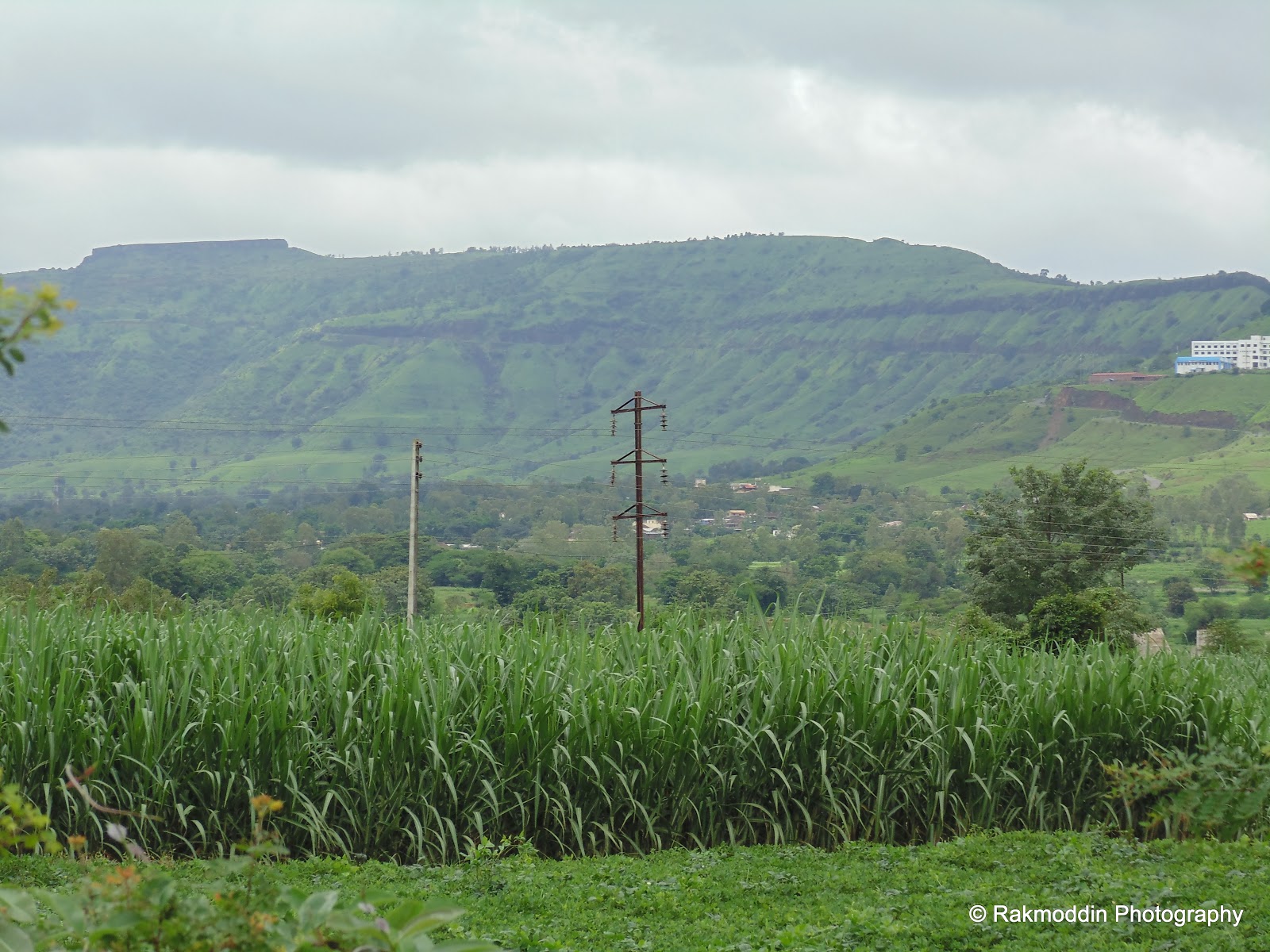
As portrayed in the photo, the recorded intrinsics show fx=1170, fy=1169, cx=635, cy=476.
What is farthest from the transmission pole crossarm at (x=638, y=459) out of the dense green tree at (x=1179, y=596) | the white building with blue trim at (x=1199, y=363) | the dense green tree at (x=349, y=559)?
the white building with blue trim at (x=1199, y=363)

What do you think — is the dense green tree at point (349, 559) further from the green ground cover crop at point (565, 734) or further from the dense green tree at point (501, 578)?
the green ground cover crop at point (565, 734)

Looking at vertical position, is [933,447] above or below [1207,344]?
below

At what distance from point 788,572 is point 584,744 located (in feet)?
173

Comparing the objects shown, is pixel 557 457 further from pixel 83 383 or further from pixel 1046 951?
pixel 1046 951

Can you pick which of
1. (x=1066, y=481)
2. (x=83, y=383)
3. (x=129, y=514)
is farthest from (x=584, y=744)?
(x=83, y=383)

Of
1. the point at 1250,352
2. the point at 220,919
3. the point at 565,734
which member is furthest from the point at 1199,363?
the point at 220,919

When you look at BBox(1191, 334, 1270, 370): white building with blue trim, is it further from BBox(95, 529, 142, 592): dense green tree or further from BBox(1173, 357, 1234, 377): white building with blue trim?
BBox(95, 529, 142, 592): dense green tree

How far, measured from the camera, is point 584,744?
6281mm

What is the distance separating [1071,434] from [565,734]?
395ft

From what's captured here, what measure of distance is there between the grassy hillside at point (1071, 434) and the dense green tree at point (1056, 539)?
5821 cm

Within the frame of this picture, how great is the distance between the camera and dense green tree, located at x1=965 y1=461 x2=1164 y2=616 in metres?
37.0

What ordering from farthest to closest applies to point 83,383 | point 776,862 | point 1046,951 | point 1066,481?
point 83,383 < point 1066,481 < point 776,862 < point 1046,951

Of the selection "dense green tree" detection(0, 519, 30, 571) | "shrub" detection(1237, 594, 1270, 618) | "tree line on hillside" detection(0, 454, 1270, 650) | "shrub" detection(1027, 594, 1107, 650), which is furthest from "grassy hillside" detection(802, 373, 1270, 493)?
"dense green tree" detection(0, 519, 30, 571)

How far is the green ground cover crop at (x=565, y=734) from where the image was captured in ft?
19.9
